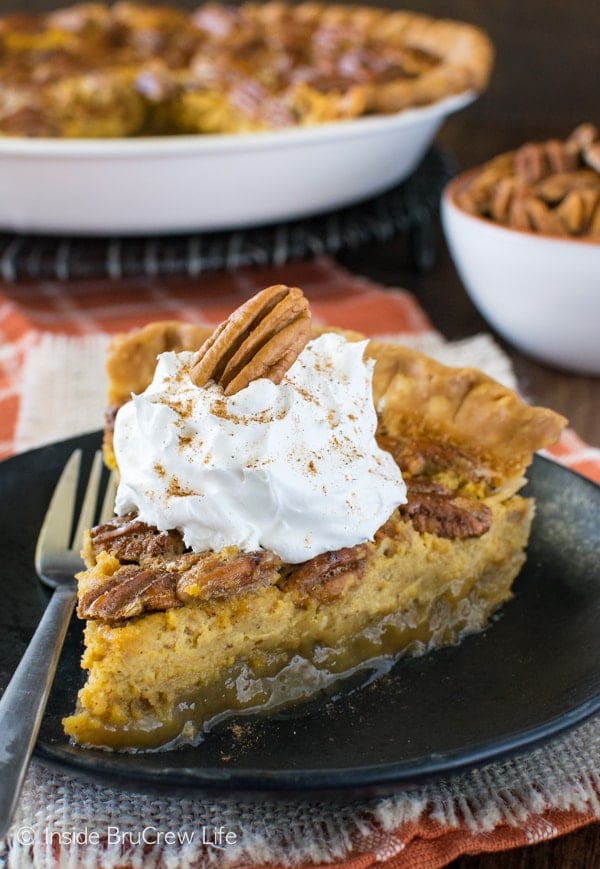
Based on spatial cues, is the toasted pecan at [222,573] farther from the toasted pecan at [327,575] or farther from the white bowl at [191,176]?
the white bowl at [191,176]

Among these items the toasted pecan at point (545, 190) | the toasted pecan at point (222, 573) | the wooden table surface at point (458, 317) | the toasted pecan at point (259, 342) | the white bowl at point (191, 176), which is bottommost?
the wooden table surface at point (458, 317)

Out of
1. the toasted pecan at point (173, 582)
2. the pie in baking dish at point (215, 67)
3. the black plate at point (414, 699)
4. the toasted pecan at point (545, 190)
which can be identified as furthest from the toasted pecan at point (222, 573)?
the pie in baking dish at point (215, 67)

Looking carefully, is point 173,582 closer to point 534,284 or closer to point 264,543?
point 264,543

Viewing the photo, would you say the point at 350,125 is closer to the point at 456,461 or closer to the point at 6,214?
the point at 6,214

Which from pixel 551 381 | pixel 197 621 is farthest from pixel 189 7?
Result: pixel 197 621

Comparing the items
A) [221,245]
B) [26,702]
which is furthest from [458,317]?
[26,702]

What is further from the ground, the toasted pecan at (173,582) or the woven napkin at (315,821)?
the toasted pecan at (173,582)

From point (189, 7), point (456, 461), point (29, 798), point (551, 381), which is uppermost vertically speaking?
point (456, 461)
